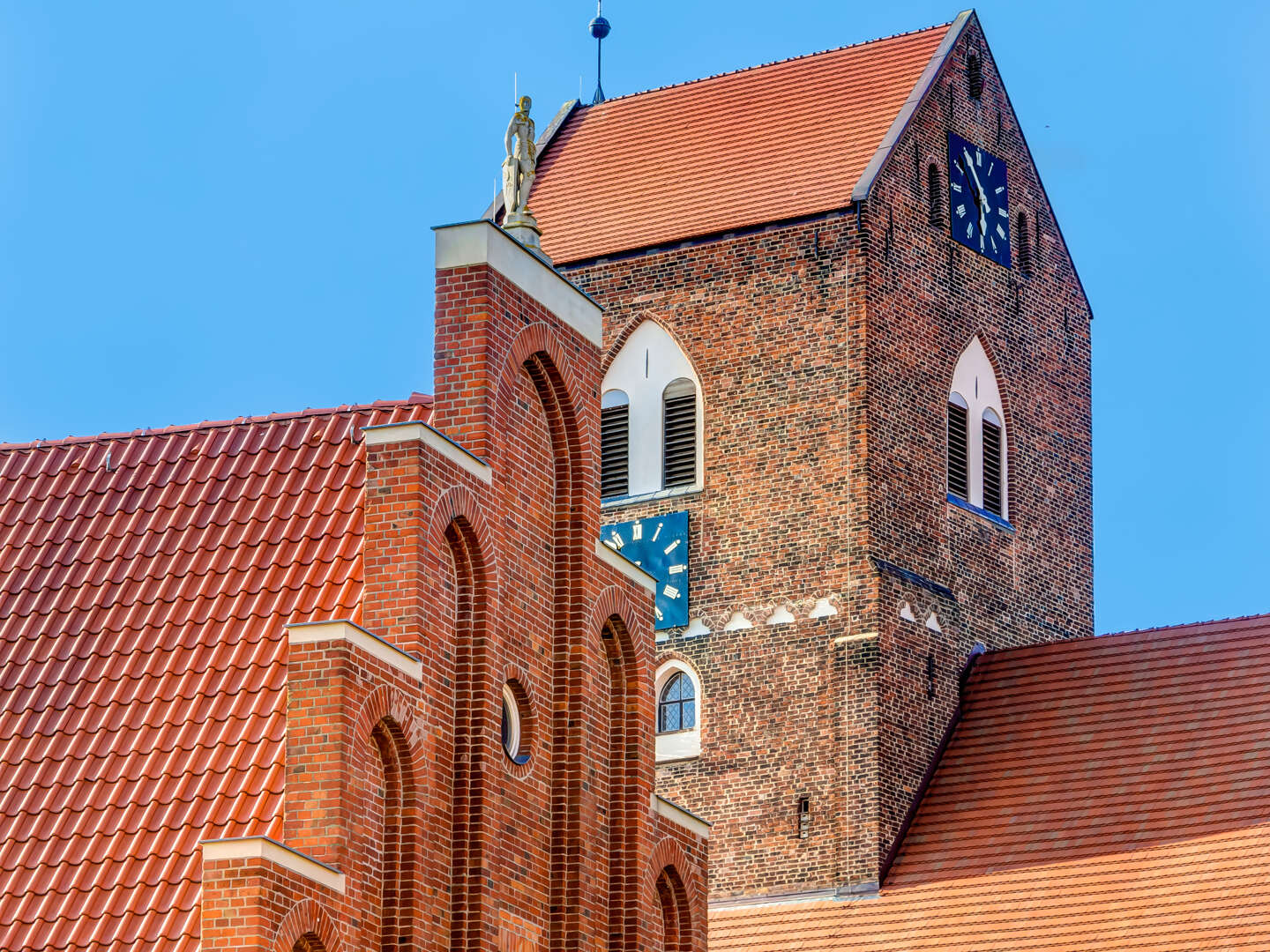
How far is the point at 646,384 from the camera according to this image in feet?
111

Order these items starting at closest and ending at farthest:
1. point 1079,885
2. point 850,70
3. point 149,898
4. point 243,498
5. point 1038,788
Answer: point 149,898 → point 243,498 → point 1079,885 → point 1038,788 → point 850,70

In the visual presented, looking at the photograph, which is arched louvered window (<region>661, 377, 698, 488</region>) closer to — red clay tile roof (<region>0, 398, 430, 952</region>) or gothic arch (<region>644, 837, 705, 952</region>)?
gothic arch (<region>644, 837, 705, 952</region>)

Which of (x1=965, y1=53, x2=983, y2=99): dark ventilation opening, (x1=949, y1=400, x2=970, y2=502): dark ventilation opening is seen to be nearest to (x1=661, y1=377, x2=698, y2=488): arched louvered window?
(x1=949, y1=400, x2=970, y2=502): dark ventilation opening

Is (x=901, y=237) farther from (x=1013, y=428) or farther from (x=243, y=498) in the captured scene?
(x=243, y=498)

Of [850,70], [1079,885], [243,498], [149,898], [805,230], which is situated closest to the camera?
[149,898]

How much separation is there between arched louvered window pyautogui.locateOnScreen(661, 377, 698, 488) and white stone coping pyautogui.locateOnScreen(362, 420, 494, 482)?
15035mm

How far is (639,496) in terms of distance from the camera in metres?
33.6

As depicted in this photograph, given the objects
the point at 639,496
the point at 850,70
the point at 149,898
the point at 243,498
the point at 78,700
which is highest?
the point at 850,70

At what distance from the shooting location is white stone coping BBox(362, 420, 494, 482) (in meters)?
17.9

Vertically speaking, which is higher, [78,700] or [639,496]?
[639,496]

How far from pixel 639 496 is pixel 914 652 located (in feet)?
12.6

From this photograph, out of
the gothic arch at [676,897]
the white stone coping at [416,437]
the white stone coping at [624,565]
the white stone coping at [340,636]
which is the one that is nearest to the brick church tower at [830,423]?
the gothic arch at [676,897]

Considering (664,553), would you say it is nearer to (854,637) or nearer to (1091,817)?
(854,637)

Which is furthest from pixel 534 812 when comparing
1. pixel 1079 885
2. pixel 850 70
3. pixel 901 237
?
pixel 850 70
